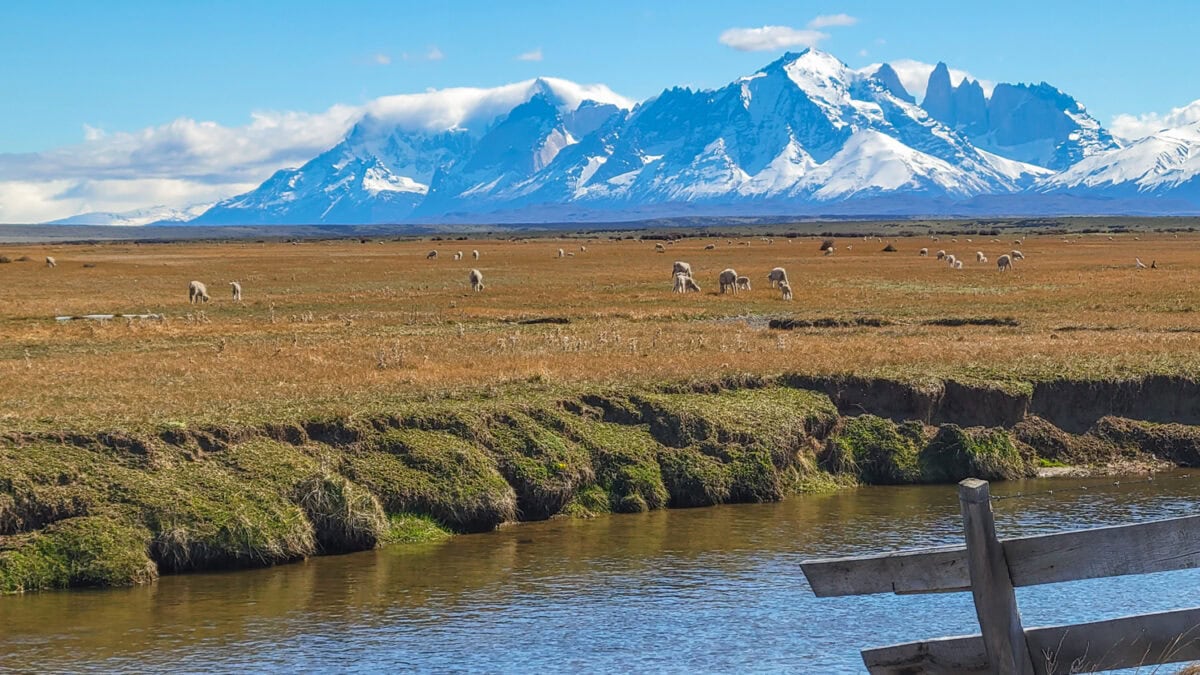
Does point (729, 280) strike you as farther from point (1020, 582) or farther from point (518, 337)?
point (1020, 582)

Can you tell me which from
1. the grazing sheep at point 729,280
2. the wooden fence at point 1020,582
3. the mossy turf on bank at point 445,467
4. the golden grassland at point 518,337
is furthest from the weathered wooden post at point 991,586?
the grazing sheep at point 729,280

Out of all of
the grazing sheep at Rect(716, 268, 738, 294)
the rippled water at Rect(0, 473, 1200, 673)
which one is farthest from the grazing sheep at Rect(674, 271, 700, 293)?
the rippled water at Rect(0, 473, 1200, 673)

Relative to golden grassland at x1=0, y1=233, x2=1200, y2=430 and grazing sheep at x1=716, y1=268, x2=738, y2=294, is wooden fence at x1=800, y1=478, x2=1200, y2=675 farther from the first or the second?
grazing sheep at x1=716, y1=268, x2=738, y2=294

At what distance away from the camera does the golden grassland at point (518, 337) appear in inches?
1111

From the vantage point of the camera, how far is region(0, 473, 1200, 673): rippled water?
52.5 ft

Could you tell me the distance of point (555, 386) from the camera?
28172 mm

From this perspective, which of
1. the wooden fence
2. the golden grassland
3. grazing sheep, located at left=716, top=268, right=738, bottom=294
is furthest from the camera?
grazing sheep, located at left=716, top=268, right=738, bottom=294

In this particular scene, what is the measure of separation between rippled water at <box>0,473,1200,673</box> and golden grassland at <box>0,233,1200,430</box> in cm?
500

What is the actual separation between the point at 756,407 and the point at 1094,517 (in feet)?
22.7

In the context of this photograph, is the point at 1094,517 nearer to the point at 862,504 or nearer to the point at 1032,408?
the point at 862,504

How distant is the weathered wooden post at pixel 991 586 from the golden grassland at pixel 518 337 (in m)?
16.9

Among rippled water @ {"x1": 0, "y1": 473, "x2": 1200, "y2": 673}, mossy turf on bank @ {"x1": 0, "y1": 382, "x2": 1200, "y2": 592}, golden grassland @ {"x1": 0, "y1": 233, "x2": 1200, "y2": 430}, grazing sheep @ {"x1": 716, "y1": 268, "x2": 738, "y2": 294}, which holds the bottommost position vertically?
rippled water @ {"x1": 0, "y1": 473, "x2": 1200, "y2": 673}

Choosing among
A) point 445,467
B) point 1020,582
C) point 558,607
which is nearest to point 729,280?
point 445,467

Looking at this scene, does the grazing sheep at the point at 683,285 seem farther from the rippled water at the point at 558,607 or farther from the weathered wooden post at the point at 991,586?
the weathered wooden post at the point at 991,586
